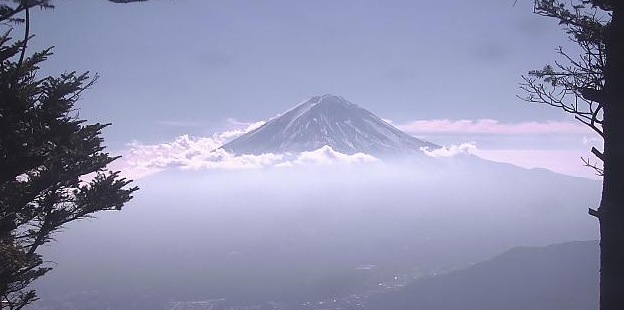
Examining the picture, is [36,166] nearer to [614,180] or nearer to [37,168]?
[37,168]

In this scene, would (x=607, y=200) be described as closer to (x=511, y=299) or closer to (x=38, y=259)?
(x=38, y=259)

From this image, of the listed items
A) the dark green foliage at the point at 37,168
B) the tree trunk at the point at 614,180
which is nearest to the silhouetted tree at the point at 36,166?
the dark green foliage at the point at 37,168

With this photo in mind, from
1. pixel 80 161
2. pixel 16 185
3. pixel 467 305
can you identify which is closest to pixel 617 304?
pixel 16 185

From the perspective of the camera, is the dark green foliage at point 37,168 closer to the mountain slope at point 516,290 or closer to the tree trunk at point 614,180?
the tree trunk at point 614,180

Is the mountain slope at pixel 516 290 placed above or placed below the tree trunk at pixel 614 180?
below

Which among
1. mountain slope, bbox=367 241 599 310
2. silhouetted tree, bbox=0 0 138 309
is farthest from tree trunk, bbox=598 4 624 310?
mountain slope, bbox=367 241 599 310

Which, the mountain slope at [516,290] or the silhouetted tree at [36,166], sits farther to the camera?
the mountain slope at [516,290]
